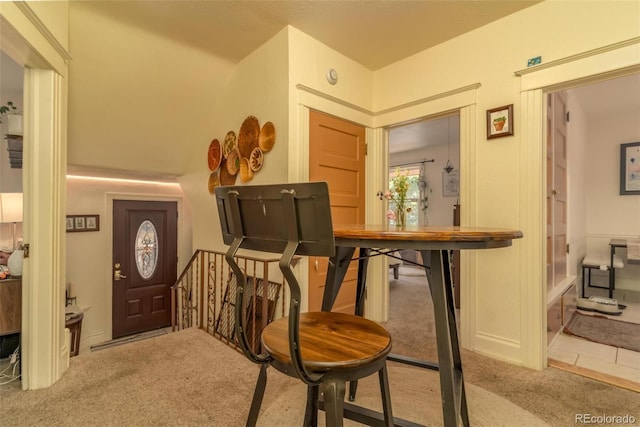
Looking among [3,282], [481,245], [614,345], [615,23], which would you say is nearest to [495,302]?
[614,345]

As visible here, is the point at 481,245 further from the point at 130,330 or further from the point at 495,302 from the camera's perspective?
the point at 130,330

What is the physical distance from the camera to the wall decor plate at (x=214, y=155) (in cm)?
334

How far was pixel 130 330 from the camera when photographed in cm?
466

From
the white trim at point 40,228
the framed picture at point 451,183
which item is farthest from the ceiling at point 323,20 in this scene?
the framed picture at point 451,183

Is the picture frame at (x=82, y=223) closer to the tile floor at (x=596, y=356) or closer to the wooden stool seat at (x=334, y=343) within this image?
the wooden stool seat at (x=334, y=343)

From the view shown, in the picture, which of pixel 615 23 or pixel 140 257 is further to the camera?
pixel 140 257

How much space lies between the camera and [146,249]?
482 centimetres

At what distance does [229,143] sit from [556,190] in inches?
126

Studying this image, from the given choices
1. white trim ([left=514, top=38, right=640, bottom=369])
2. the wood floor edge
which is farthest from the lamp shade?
the wood floor edge

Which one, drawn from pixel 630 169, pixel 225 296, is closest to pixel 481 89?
pixel 225 296

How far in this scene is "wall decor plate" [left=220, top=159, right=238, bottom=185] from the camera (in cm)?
310

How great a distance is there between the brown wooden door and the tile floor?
16.5ft

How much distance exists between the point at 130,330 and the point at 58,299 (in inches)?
125

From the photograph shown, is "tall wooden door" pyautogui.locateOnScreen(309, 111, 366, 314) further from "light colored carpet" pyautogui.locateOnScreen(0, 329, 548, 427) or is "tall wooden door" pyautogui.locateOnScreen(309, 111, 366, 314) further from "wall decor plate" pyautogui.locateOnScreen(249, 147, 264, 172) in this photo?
"light colored carpet" pyautogui.locateOnScreen(0, 329, 548, 427)
